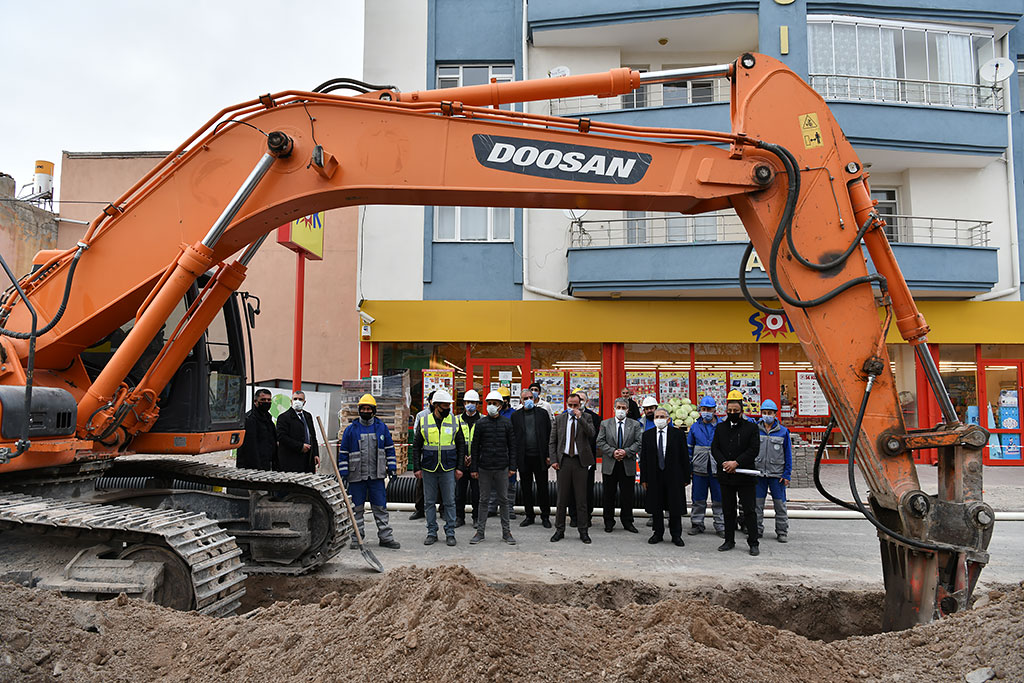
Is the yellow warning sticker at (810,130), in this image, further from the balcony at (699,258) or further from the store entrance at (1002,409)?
the store entrance at (1002,409)

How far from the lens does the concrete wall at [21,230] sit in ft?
75.9

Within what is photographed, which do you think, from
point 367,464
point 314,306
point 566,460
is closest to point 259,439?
point 367,464

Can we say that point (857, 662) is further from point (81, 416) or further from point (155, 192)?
point (155, 192)

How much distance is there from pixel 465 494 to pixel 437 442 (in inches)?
67.3

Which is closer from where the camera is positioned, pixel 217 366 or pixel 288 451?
pixel 217 366

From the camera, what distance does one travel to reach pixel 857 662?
3916 millimetres

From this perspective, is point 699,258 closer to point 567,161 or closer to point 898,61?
point 898,61

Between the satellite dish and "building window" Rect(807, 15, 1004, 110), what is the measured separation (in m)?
0.28

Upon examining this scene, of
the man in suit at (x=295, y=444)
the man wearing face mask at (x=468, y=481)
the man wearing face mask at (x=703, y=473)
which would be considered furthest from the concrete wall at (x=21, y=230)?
the man wearing face mask at (x=703, y=473)

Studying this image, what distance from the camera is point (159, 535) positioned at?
206 inches

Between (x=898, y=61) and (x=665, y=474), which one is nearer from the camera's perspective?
(x=665, y=474)

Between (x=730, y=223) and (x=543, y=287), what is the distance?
4.49m

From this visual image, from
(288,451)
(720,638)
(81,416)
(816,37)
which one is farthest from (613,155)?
(816,37)

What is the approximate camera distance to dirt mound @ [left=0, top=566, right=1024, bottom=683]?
3.43 metres
